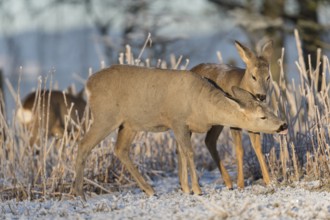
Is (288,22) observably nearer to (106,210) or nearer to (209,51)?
(209,51)

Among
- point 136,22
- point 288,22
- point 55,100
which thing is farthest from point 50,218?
point 136,22

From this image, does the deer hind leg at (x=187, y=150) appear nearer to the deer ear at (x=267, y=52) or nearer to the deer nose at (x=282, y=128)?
the deer nose at (x=282, y=128)

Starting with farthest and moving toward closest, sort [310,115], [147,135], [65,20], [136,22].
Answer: [65,20], [136,22], [147,135], [310,115]

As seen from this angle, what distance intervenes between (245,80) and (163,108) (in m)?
0.93

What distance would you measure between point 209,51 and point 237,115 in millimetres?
15570

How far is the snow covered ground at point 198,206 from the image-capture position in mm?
6250

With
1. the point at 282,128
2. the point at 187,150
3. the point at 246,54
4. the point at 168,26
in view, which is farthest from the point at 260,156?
the point at 168,26

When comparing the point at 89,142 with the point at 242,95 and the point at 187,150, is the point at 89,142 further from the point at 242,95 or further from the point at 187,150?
the point at 242,95

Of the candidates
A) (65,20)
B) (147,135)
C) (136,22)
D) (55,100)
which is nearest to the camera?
(147,135)

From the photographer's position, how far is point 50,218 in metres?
6.72

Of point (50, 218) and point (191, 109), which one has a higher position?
point (191, 109)

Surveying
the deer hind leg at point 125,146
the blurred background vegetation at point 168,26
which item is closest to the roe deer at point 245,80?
the deer hind leg at point 125,146

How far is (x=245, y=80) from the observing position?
8172mm

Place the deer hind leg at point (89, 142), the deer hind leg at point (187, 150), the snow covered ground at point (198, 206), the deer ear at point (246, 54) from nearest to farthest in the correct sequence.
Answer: the snow covered ground at point (198, 206) → the deer hind leg at point (187, 150) → the deer hind leg at point (89, 142) → the deer ear at point (246, 54)
